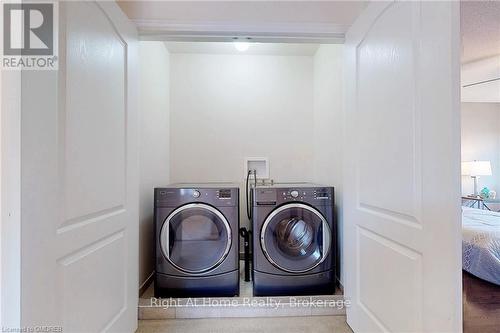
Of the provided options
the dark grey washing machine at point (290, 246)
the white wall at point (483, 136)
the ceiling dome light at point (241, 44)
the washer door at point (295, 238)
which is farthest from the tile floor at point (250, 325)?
the white wall at point (483, 136)

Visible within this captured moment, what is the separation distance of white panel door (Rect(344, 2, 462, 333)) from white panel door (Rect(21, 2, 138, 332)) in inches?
Result: 52.1

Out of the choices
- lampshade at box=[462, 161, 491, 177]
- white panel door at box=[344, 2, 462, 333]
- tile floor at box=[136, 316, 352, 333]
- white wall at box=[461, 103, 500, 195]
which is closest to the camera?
white panel door at box=[344, 2, 462, 333]

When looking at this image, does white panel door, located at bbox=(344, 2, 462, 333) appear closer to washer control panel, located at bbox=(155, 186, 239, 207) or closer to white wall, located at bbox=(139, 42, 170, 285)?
washer control panel, located at bbox=(155, 186, 239, 207)

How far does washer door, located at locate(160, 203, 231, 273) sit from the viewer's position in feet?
6.15

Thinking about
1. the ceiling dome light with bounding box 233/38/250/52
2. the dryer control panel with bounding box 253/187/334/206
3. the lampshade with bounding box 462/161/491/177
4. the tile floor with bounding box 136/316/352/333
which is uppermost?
the ceiling dome light with bounding box 233/38/250/52

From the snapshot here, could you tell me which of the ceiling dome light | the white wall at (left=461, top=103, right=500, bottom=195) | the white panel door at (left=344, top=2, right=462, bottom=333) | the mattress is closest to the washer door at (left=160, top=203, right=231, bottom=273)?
the white panel door at (left=344, top=2, right=462, bottom=333)

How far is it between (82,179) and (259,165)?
2.04 meters

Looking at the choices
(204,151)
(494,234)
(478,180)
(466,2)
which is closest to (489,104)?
(478,180)

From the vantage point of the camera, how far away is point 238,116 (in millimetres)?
2908

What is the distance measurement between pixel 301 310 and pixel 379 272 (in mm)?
764

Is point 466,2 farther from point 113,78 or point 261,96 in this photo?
point 113,78

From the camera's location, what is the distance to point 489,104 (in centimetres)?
491
